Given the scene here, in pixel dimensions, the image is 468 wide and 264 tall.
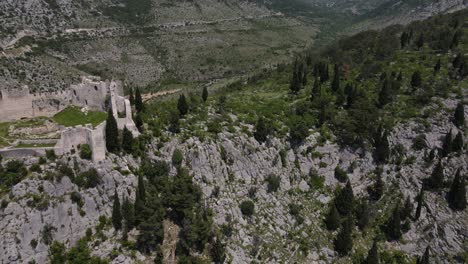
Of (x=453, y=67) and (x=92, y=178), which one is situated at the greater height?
(x=453, y=67)

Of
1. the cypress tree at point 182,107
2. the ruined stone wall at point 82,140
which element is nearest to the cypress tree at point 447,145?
the cypress tree at point 182,107

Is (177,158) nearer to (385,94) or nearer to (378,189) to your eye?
(378,189)

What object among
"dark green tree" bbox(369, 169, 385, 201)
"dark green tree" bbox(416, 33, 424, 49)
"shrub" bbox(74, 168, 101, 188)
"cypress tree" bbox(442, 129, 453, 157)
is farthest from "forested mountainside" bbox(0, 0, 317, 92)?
"cypress tree" bbox(442, 129, 453, 157)

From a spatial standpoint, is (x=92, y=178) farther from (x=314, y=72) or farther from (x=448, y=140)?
(x=314, y=72)

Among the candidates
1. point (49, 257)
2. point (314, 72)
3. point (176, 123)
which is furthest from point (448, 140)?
point (49, 257)

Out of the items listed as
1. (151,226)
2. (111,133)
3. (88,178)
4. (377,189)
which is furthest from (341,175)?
(88,178)

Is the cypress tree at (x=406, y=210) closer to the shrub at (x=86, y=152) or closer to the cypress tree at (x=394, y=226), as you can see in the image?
the cypress tree at (x=394, y=226)

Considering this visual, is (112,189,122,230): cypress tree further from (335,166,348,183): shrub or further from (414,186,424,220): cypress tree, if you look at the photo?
(414,186,424,220): cypress tree
